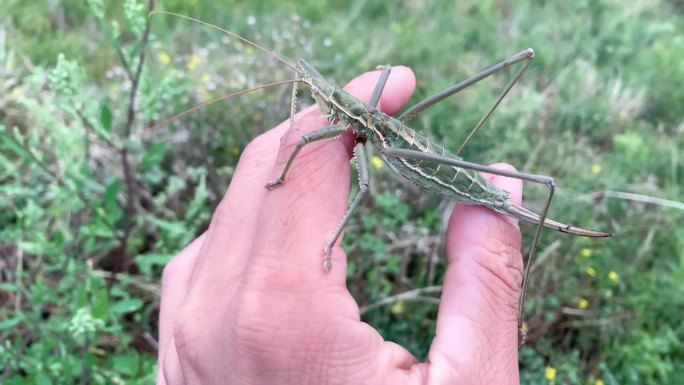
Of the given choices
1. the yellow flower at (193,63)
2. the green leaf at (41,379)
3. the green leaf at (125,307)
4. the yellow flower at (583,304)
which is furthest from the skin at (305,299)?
the yellow flower at (193,63)

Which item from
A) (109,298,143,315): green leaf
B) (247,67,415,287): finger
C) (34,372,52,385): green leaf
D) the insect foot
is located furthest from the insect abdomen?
(34,372,52,385): green leaf

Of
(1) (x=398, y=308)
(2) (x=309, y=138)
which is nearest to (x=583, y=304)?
(1) (x=398, y=308)

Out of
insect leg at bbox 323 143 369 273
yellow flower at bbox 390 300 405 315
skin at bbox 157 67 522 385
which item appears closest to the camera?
skin at bbox 157 67 522 385

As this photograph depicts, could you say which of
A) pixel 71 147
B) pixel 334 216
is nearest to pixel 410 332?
pixel 334 216

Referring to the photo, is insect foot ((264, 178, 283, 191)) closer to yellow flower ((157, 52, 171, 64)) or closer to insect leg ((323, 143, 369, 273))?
insect leg ((323, 143, 369, 273))

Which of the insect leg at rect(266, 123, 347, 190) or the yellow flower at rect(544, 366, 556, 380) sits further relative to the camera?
the yellow flower at rect(544, 366, 556, 380)

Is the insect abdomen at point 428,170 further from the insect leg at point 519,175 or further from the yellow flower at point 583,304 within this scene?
the yellow flower at point 583,304

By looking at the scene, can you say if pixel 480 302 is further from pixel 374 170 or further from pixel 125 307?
pixel 374 170

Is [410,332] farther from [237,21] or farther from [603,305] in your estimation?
[237,21]
